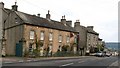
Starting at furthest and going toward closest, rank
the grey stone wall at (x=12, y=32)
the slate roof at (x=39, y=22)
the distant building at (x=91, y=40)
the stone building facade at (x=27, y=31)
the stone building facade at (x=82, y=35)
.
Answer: the distant building at (x=91, y=40), the stone building facade at (x=82, y=35), the slate roof at (x=39, y=22), the grey stone wall at (x=12, y=32), the stone building facade at (x=27, y=31)

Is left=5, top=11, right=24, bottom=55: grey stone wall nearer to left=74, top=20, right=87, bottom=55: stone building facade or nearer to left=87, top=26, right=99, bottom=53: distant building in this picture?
left=74, top=20, right=87, bottom=55: stone building facade

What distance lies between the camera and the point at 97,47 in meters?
88.2

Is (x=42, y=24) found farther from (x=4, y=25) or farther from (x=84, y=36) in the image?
(x=84, y=36)

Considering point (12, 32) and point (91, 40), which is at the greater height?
point (12, 32)

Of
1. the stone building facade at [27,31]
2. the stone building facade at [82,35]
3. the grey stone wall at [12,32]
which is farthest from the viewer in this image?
the stone building facade at [82,35]

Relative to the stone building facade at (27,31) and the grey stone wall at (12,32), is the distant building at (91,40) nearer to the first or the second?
the stone building facade at (27,31)

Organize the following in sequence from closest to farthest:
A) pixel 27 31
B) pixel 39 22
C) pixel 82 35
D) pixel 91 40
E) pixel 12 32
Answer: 1. pixel 27 31
2. pixel 12 32
3. pixel 39 22
4. pixel 82 35
5. pixel 91 40

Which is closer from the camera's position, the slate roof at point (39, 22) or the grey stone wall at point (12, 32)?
the grey stone wall at point (12, 32)

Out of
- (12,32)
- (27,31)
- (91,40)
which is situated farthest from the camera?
(91,40)

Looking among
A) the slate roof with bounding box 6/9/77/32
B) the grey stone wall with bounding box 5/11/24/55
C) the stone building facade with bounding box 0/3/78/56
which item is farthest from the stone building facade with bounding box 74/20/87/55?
the grey stone wall with bounding box 5/11/24/55

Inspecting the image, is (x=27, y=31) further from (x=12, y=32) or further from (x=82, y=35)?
(x=82, y=35)

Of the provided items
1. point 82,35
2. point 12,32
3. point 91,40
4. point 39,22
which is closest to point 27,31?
point 12,32

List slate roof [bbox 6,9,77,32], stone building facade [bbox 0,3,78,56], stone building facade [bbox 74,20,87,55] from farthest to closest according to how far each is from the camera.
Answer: stone building facade [bbox 74,20,87,55], slate roof [bbox 6,9,77,32], stone building facade [bbox 0,3,78,56]

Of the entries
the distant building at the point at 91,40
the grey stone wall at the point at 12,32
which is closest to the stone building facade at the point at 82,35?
the distant building at the point at 91,40
